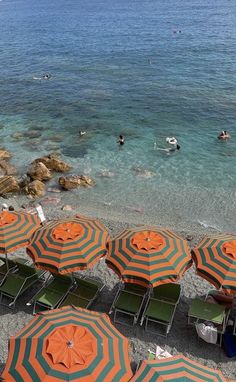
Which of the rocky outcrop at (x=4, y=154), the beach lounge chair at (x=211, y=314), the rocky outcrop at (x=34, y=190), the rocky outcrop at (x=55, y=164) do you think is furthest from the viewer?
the rocky outcrop at (x=4, y=154)

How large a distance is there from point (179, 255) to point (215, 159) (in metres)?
17.5

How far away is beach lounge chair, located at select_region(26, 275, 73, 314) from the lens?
12906 millimetres

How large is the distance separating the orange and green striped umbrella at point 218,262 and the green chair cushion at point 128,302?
2.59m

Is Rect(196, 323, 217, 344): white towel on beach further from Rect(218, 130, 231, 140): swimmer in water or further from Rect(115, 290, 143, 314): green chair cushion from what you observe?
Rect(218, 130, 231, 140): swimmer in water

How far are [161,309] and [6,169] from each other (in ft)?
62.1

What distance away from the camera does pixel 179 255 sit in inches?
476

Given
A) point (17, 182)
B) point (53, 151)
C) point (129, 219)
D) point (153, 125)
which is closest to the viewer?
point (129, 219)

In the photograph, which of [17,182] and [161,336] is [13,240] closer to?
[161,336]

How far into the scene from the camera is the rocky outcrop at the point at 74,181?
24.3 m

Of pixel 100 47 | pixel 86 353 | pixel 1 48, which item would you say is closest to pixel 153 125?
pixel 86 353

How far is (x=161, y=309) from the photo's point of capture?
12.4 metres

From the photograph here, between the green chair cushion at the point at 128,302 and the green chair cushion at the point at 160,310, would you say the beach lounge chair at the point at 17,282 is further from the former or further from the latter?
the green chair cushion at the point at 160,310

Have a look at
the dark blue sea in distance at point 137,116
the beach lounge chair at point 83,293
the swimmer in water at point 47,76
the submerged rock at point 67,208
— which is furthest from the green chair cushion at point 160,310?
the swimmer in water at point 47,76

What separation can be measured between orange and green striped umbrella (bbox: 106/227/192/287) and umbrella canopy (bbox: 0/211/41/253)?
343 cm
